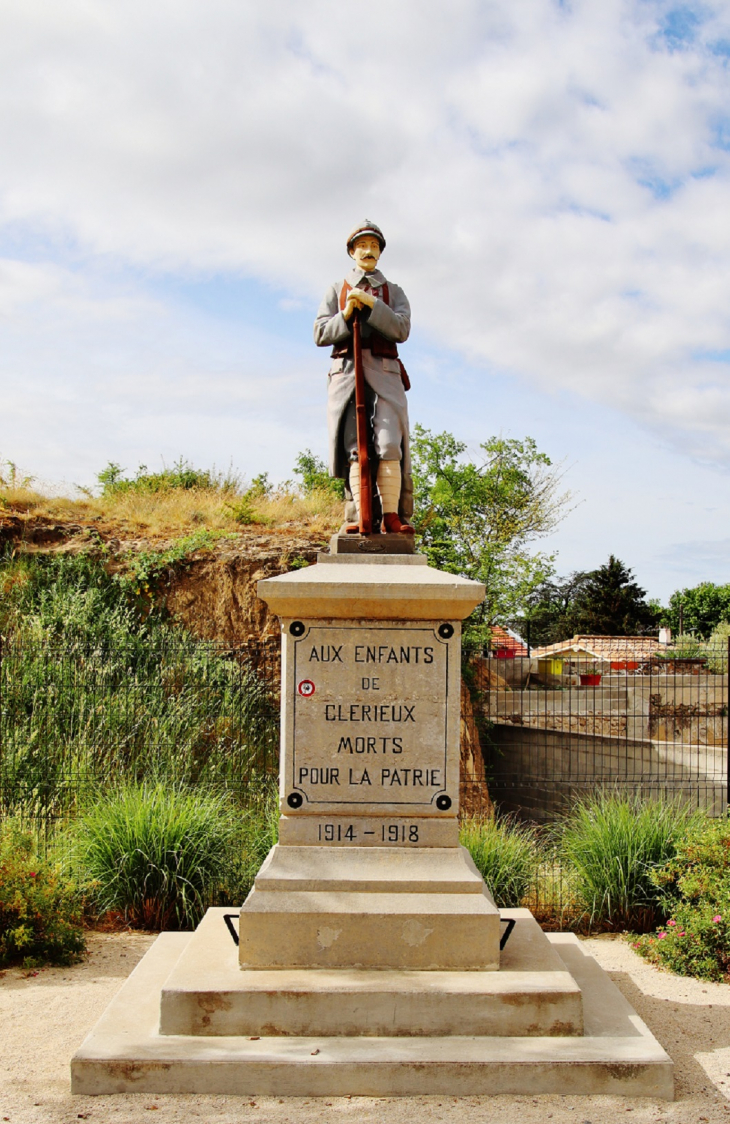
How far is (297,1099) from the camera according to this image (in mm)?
3723

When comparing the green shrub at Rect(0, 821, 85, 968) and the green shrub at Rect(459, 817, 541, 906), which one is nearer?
the green shrub at Rect(0, 821, 85, 968)

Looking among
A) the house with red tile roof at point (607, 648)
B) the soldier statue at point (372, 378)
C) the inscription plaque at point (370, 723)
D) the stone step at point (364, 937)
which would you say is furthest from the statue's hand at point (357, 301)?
the house with red tile roof at point (607, 648)

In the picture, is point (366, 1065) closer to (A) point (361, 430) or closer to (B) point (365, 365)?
(A) point (361, 430)

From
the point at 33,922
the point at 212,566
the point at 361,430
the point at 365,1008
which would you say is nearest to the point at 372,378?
the point at 361,430

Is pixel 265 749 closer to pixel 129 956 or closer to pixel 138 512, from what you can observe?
pixel 129 956

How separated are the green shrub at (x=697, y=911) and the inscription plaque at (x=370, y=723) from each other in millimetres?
2238

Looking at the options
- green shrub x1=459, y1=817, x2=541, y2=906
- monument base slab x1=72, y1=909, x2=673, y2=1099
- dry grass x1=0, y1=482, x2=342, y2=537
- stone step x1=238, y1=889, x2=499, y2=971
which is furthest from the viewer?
dry grass x1=0, y1=482, x2=342, y2=537

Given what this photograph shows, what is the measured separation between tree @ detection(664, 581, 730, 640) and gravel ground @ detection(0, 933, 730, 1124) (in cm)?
4106

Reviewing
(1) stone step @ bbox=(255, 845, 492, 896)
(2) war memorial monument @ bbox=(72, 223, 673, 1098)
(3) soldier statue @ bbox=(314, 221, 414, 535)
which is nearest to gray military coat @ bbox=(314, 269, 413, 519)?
(3) soldier statue @ bbox=(314, 221, 414, 535)

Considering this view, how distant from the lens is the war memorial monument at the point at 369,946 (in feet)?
12.4

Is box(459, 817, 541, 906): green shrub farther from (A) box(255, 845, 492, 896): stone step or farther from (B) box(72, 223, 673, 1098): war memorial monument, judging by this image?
(A) box(255, 845, 492, 896): stone step

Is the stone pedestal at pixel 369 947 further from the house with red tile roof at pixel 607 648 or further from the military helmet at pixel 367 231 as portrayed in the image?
the house with red tile roof at pixel 607 648

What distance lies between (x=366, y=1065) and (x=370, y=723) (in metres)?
1.47

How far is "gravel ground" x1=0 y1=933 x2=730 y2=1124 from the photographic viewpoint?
3594 millimetres
